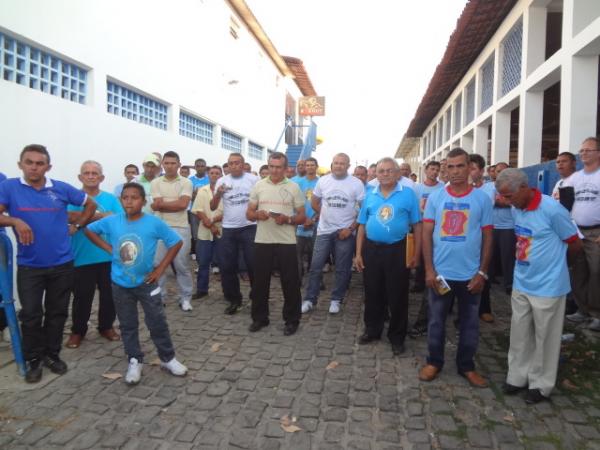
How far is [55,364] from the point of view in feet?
12.6

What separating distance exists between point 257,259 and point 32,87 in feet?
13.6

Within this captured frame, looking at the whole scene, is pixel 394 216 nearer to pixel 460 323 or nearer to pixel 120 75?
pixel 460 323

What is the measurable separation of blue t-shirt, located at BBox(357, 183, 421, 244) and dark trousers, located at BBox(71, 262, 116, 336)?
2744mm

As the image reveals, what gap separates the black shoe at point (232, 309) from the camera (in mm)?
5582

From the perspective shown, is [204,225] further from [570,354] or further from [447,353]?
[570,354]

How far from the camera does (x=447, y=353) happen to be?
433cm

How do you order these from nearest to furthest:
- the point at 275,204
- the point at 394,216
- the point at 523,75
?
the point at 394,216
the point at 275,204
the point at 523,75

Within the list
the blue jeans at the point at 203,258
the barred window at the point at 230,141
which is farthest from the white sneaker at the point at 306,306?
the barred window at the point at 230,141

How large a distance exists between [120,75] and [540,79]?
716cm

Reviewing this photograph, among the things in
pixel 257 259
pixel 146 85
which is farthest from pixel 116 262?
pixel 146 85

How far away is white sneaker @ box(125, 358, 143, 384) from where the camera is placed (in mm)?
3627

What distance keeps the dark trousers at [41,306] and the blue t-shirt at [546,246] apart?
380 centimetres

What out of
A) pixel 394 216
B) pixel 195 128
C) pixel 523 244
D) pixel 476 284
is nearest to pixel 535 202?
pixel 523 244

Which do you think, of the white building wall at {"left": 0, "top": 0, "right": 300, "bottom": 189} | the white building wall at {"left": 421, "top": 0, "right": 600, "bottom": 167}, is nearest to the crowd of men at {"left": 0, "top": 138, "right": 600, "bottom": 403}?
the white building wall at {"left": 421, "top": 0, "right": 600, "bottom": 167}
